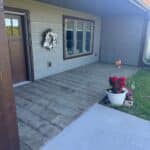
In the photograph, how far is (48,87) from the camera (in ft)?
13.0

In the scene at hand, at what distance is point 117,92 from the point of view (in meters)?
2.91

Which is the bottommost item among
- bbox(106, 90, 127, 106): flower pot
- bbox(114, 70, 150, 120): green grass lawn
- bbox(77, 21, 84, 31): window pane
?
bbox(114, 70, 150, 120): green grass lawn

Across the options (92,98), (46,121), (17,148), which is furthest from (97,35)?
(17,148)

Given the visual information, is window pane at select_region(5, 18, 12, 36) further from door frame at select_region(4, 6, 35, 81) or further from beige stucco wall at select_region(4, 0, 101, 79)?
beige stucco wall at select_region(4, 0, 101, 79)

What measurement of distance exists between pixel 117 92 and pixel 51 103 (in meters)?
1.34

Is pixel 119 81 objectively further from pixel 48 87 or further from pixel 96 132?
pixel 48 87

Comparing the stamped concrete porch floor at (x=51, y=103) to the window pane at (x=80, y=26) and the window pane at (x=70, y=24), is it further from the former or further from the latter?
the window pane at (x=80, y=26)

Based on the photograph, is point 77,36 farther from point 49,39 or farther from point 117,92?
point 117,92

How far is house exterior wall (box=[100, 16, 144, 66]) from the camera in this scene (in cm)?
653

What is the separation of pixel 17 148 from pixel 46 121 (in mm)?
910

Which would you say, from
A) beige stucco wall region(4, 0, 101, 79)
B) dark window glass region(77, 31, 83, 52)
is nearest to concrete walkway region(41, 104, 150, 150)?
beige stucco wall region(4, 0, 101, 79)

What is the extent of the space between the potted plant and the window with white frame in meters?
2.93

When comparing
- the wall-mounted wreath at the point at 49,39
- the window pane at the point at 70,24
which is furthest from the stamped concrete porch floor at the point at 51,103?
the window pane at the point at 70,24

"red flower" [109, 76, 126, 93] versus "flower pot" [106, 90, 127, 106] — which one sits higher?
"red flower" [109, 76, 126, 93]
